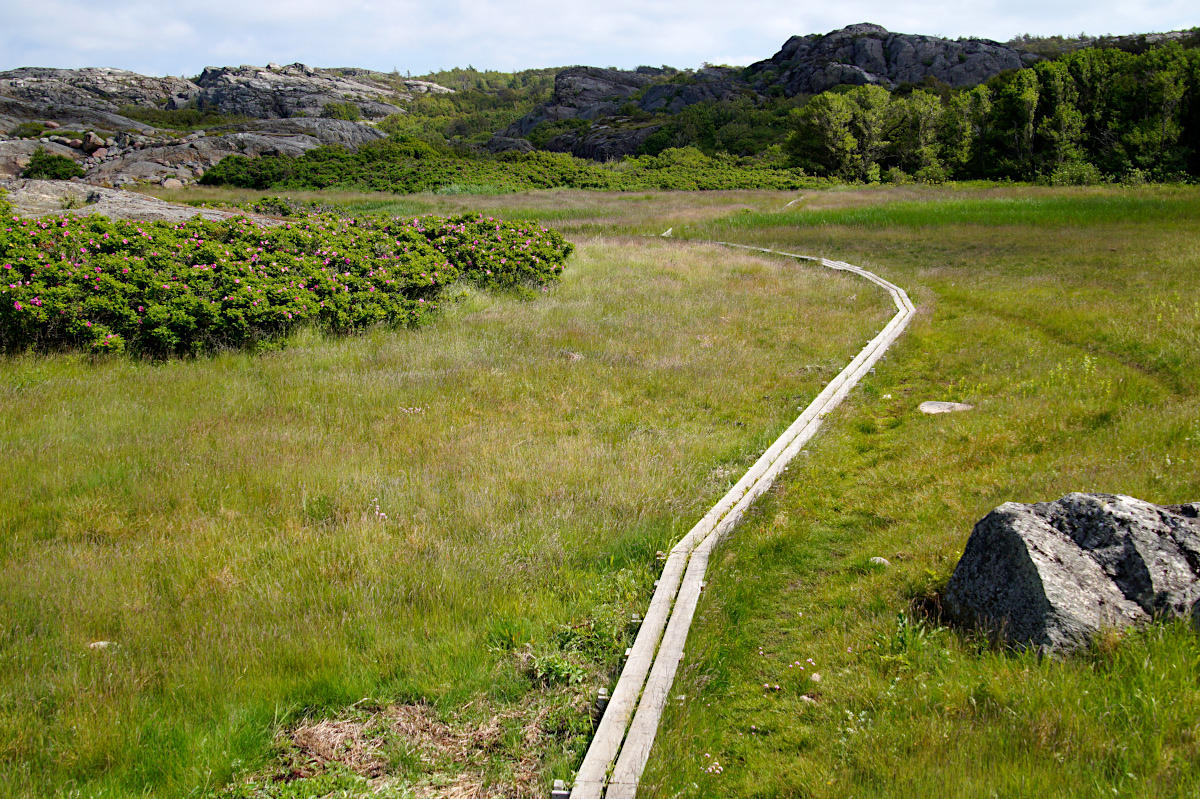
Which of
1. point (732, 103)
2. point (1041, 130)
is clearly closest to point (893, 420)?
point (1041, 130)

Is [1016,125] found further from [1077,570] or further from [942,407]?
[1077,570]

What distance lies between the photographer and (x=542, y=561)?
17.4 feet

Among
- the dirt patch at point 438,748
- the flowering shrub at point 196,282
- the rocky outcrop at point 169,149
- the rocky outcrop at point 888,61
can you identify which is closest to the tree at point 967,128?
the rocky outcrop at point 888,61

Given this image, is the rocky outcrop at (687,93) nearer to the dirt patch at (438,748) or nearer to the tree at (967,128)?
the tree at (967,128)

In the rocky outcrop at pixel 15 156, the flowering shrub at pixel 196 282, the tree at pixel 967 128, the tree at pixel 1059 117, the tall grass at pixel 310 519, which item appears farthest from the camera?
the tree at pixel 967 128

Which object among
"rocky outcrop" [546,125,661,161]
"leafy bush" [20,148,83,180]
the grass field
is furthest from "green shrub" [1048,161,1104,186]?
"leafy bush" [20,148,83,180]

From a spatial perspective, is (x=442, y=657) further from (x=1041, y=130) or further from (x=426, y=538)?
(x=1041, y=130)

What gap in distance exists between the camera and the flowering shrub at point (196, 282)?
9.98 metres

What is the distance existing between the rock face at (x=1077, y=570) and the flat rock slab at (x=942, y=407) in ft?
15.3

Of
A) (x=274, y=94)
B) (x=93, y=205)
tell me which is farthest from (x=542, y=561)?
(x=274, y=94)

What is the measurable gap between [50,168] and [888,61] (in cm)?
11307

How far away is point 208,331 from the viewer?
10727mm

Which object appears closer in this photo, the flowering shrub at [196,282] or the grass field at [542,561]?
the grass field at [542,561]

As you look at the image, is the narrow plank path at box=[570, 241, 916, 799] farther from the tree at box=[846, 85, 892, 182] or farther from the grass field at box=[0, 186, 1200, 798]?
the tree at box=[846, 85, 892, 182]
